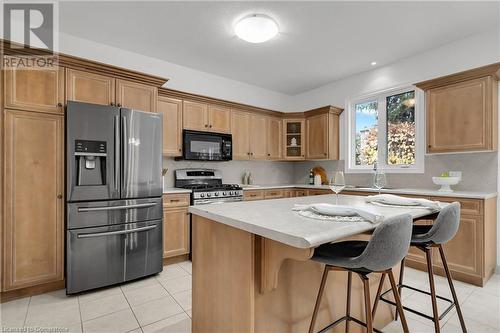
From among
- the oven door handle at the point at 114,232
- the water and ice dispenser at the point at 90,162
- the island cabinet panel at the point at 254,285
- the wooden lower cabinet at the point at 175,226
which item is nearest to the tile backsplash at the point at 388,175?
the wooden lower cabinet at the point at 175,226

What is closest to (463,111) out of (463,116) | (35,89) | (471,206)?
(463,116)

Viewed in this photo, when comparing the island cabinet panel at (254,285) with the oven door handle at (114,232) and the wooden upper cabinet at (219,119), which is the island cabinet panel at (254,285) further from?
the wooden upper cabinet at (219,119)

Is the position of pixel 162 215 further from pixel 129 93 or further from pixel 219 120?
pixel 219 120

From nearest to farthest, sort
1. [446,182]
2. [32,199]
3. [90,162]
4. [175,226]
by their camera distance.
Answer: [32,199] < [90,162] < [446,182] < [175,226]

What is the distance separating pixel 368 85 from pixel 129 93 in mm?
3475

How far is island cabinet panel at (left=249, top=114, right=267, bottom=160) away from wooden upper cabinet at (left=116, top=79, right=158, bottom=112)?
5.95 feet

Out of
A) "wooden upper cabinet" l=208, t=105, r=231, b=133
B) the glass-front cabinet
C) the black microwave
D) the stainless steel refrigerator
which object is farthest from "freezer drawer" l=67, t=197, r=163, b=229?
the glass-front cabinet

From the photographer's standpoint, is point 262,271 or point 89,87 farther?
point 89,87

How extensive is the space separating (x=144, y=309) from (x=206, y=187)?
1710 millimetres

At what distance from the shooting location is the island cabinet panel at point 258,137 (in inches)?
175

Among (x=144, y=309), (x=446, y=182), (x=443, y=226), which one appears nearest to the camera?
(x=443, y=226)

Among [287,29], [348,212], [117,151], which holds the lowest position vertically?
[348,212]

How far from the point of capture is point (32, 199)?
2.37 meters

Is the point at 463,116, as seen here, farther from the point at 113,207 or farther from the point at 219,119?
the point at 113,207
